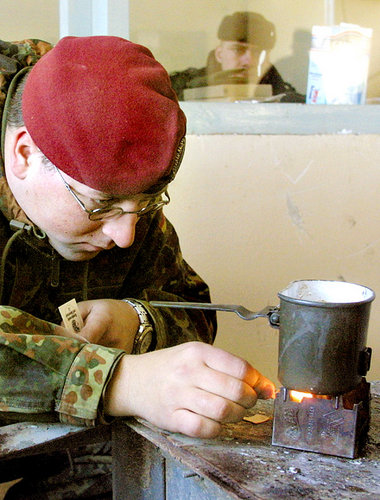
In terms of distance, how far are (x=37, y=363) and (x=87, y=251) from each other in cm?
39

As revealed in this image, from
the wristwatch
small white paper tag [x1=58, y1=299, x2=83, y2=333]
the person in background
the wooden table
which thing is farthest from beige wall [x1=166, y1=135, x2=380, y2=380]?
the wooden table

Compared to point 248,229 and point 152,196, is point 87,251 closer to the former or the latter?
point 152,196

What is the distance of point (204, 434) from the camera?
0.92m

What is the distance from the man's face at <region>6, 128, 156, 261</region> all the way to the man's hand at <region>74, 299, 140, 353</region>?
12 centimetres

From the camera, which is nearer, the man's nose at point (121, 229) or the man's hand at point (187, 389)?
the man's hand at point (187, 389)

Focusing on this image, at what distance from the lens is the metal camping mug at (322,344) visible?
2.80 ft

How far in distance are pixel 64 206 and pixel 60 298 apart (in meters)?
0.32

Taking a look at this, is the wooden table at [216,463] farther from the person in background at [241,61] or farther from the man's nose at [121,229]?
the person in background at [241,61]

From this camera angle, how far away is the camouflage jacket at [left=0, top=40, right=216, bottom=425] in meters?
0.99

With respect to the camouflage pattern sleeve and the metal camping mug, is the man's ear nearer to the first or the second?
the camouflage pattern sleeve

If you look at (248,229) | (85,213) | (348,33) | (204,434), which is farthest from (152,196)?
(348,33)

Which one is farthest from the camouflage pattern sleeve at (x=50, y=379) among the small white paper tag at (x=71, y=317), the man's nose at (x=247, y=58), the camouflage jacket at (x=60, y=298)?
the man's nose at (x=247, y=58)

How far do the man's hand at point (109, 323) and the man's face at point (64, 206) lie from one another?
0.12 m

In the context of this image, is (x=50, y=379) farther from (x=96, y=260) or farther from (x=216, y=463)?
(x=96, y=260)
